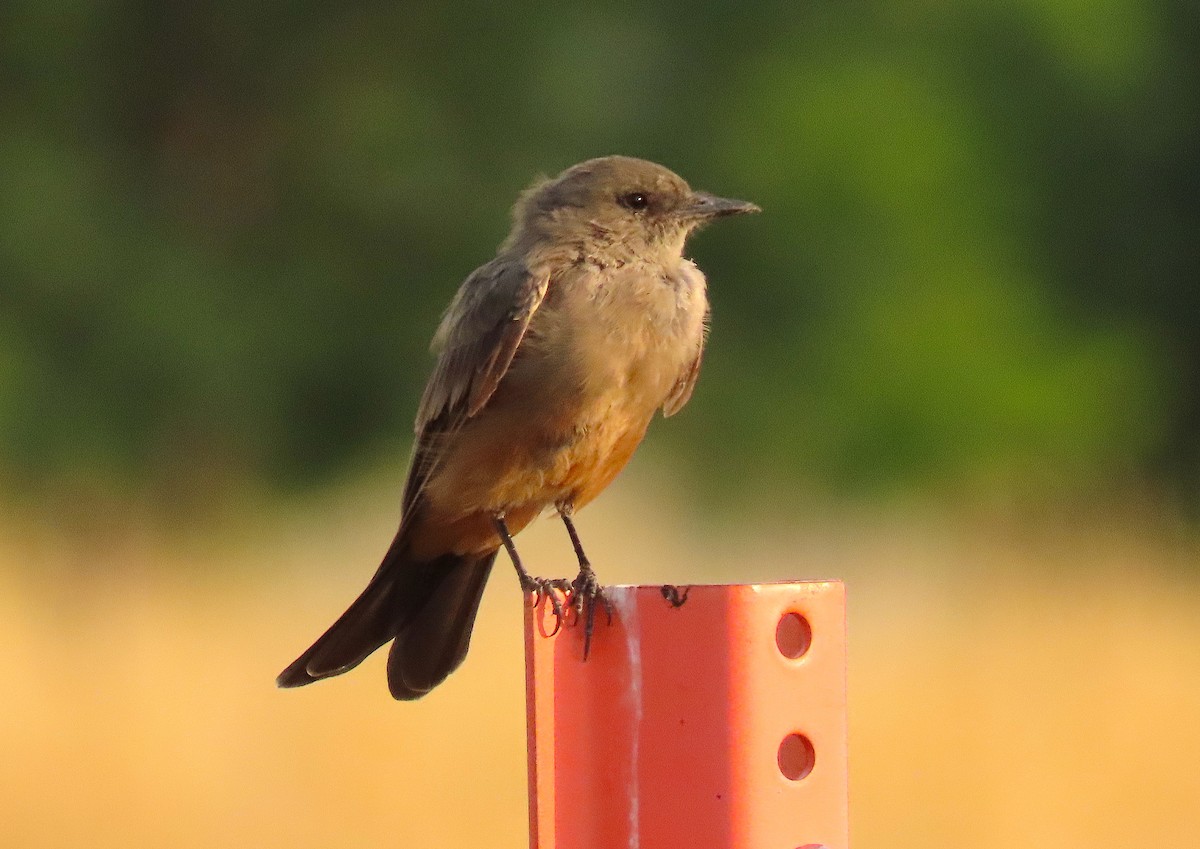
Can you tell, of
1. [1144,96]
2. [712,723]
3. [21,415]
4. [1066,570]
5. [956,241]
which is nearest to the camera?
[712,723]

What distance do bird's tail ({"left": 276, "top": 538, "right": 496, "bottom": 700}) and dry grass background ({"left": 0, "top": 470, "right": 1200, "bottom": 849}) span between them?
1.55 m

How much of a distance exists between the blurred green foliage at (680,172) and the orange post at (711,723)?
13.8 m

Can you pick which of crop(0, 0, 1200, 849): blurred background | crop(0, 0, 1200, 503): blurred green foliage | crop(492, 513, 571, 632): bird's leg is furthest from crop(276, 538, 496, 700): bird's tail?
crop(0, 0, 1200, 503): blurred green foliage

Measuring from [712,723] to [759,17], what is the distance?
56.1 ft

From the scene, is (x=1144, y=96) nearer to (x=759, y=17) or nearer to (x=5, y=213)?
(x=759, y=17)

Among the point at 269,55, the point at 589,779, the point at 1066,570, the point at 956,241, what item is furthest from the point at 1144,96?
the point at 589,779

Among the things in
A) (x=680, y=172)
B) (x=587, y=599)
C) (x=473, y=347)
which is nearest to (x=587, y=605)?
(x=587, y=599)

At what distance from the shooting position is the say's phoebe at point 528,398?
4984mm

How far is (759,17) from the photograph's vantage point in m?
19.4

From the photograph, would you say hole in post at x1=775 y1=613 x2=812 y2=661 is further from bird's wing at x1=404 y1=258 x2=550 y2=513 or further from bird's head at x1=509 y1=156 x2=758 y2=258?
bird's head at x1=509 y1=156 x2=758 y2=258

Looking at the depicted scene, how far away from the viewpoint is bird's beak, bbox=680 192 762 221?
5.55 metres

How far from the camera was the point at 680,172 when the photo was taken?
17.7m

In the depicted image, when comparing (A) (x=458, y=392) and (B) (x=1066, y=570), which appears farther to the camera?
(B) (x=1066, y=570)

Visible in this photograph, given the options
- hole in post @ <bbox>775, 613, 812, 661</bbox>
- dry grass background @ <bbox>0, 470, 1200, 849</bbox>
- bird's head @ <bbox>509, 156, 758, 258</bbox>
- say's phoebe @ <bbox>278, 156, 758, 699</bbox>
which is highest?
bird's head @ <bbox>509, 156, 758, 258</bbox>
